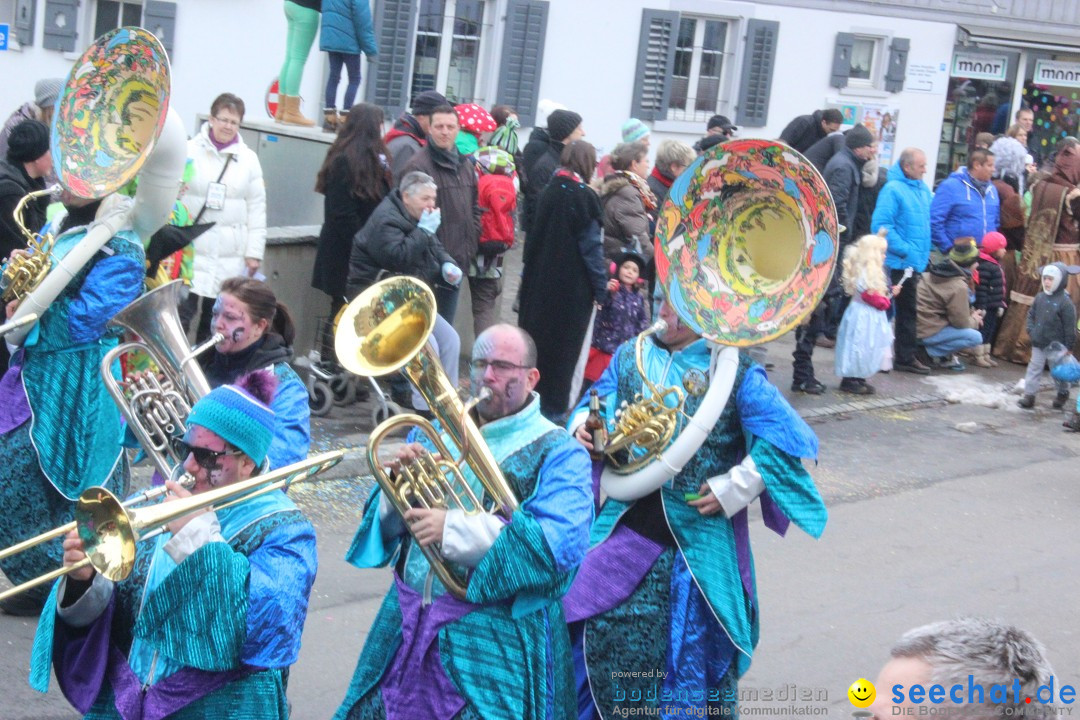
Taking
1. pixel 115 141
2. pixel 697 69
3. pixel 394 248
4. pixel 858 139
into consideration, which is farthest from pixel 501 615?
pixel 697 69

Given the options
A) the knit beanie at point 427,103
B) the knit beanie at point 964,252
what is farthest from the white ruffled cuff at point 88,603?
the knit beanie at point 964,252

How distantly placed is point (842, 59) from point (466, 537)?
1496cm

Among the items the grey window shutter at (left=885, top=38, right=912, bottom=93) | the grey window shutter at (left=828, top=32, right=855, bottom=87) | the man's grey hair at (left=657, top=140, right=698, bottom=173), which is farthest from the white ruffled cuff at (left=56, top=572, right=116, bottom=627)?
the grey window shutter at (left=885, top=38, right=912, bottom=93)

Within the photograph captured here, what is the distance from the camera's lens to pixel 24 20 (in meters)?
12.5

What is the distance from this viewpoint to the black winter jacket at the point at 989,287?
12250 millimetres

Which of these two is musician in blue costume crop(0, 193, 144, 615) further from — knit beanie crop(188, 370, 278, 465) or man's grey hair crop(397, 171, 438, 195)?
man's grey hair crop(397, 171, 438, 195)

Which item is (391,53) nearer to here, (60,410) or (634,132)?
(634,132)

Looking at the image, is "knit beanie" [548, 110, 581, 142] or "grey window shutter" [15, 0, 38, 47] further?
"grey window shutter" [15, 0, 38, 47]

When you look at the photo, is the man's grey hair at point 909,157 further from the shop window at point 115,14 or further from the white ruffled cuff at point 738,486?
the white ruffled cuff at point 738,486

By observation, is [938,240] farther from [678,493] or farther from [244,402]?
[244,402]

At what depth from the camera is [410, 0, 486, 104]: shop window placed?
15.0 m

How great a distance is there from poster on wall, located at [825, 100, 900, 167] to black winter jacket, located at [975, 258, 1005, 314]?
5.50 metres

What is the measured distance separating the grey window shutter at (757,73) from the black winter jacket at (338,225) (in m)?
9.63

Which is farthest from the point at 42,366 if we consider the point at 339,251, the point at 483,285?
the point at 483,285
